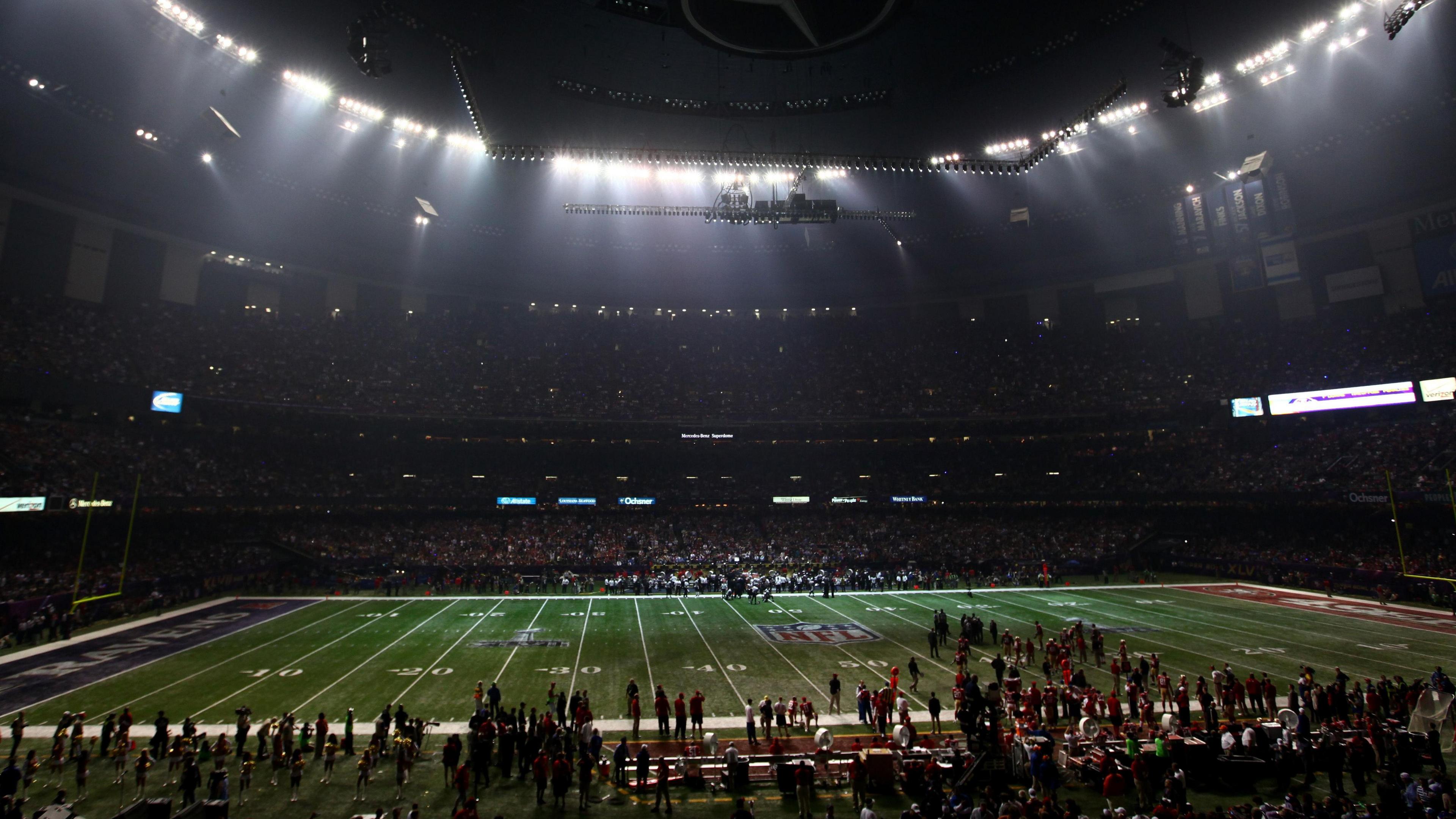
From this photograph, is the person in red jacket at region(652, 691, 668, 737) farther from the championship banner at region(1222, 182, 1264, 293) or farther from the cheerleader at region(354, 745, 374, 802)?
the championship banner at region(1222, 182, 1264, 293)

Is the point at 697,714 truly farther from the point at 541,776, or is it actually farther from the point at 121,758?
the point at 121,758

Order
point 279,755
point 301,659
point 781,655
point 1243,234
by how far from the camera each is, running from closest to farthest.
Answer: point 279,755 < point 301,659 < point 781,655 < point 1243,234

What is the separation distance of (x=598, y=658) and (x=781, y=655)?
6.97 meters

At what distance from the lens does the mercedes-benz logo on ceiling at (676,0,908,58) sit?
77.0 ft

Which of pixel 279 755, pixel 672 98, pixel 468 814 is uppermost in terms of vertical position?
pixel 672 98

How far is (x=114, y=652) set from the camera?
2505 centimetres

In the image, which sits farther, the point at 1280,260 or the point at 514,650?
the point at 1280,260

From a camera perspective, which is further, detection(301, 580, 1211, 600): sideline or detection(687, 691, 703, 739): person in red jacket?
detection(301, 580, 1211, 600): sideline

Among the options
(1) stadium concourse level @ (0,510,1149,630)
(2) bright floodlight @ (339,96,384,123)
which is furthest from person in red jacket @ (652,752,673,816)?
(2) bright floodlight @ (339,96,384,123)

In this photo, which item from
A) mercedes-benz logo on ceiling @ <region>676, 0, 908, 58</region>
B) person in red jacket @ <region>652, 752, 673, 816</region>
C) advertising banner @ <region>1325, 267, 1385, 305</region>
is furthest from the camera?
advertising banner @ <region>1325, 267, 1385, 305</region>

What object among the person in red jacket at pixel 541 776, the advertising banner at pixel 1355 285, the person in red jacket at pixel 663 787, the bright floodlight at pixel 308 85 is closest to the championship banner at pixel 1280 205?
the advertising banner at pixel 1355 285

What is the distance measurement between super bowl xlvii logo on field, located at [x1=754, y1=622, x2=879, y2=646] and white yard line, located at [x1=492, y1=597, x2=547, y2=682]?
10.3 meters

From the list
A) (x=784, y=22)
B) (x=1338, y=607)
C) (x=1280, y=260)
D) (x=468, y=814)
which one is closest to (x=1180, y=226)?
(x=1280, y=260)

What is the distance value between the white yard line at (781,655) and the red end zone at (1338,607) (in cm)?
2662
